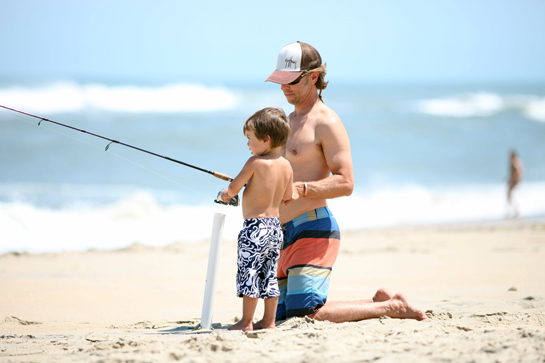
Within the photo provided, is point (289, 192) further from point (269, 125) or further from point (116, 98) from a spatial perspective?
point (116, 98)

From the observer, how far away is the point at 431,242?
26.4 ft

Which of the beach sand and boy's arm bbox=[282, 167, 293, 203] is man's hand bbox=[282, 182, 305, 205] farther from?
the beach sand

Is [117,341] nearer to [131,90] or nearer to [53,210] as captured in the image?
[53,210]

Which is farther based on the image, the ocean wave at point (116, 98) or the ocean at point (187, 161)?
the ocean wave at point (116, 98)

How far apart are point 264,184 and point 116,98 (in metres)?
21.3

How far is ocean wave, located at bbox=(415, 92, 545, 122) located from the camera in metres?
26.4

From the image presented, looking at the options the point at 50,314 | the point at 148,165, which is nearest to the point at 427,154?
the point at 148,165

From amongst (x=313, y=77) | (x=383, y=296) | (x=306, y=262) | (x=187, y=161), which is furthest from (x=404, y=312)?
(x=187, y=161)

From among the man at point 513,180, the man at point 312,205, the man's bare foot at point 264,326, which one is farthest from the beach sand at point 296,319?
the man at point 513,180

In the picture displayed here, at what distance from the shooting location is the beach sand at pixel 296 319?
2.50m

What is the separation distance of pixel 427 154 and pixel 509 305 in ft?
46.0

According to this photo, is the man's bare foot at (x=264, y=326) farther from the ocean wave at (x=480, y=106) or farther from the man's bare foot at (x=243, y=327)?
the ocean wave at (x=480, y=106)

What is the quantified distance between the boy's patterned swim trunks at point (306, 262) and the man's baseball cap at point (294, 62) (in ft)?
2.76

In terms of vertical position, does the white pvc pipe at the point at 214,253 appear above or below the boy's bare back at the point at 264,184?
below
